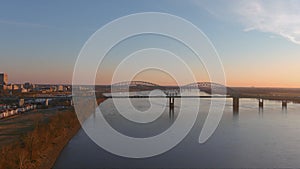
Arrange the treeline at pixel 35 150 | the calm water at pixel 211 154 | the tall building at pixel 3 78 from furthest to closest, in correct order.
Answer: the tall building at pixel 3 78 → the calm water at pixel 211 154 → the treeline at pixel 35 150

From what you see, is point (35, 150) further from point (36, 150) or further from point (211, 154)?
point (211, 154)

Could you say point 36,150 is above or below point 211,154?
above

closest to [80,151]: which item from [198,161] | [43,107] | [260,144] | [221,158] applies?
[198,161]

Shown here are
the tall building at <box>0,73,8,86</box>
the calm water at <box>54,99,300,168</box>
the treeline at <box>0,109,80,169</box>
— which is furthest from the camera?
the tall building at <box>0,73,8,86</box>

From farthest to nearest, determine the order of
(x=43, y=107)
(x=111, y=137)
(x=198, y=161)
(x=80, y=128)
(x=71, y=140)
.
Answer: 1. (x=43, y=107)
2. (x=80, y=128)
3. (x=111, y=137)
4. (x=71, y=140)
5. (x=198, y=161)

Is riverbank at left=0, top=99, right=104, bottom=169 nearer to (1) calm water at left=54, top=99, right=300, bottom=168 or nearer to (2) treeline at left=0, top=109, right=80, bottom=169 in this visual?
(2) treeline at left=0, top=109, right=80, bottom=169

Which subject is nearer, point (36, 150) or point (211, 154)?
point (36, 150)

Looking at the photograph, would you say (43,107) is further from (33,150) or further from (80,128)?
(33,150)

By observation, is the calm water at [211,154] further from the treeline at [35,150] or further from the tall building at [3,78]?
the tall building at [3,78]

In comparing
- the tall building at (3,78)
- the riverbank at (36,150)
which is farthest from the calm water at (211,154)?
the tall building at (3,78)

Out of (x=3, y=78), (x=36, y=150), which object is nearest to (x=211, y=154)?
(x=36, y=150)

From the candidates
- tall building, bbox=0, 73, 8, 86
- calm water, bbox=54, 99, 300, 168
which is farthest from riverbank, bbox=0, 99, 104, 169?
tall building, bbox=0, 73, 8, 86
